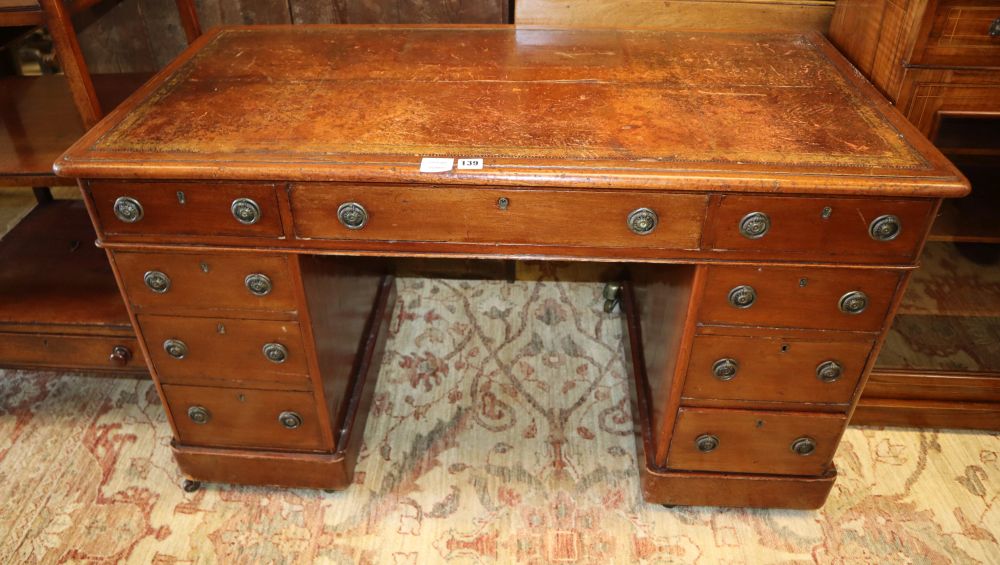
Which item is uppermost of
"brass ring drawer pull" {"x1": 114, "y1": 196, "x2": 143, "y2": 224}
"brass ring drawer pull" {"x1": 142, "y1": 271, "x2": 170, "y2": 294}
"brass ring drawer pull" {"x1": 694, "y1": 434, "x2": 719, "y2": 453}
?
"brass ring drawer pull" {"x1": 114, "y1": 196, "x2": 143, "y2": 224}

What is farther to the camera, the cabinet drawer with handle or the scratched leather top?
the cabinet drawer with handle

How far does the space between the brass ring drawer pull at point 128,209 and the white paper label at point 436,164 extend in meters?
0.57

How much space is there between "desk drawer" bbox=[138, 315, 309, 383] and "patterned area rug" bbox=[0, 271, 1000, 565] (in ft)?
1.35

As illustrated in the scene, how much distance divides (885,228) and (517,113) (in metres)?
0.74

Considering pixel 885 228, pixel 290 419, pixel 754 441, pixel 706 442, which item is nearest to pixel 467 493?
pixel 290 419

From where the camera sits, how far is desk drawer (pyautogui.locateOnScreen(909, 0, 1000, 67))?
1454 mm

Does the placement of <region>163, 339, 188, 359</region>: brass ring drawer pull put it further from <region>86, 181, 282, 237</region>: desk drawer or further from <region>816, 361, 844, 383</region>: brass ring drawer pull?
<region>816, 361, 844, 383</region>: brass ring drawer pull

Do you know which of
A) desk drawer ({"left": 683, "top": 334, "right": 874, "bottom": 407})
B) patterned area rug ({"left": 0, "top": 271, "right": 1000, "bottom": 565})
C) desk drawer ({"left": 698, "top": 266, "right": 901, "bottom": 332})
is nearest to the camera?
desk drawer ({"left": 698, "top": 266, "right": 901, "bottom": 332})

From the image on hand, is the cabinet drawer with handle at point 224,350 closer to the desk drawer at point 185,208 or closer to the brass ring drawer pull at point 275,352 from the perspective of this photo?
the brass ring drawer pull at point 275,352

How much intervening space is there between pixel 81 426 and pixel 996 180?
2555 millimetres

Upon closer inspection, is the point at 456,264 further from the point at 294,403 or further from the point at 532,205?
the point at 532,205

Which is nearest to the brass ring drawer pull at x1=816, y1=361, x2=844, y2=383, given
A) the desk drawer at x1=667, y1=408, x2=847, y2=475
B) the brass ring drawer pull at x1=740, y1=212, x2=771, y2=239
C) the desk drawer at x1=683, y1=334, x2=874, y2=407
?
the desk drawer at x1=683, y1=334, x2=874, y2=407

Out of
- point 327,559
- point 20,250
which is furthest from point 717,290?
point 20,250

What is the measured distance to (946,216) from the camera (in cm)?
179
